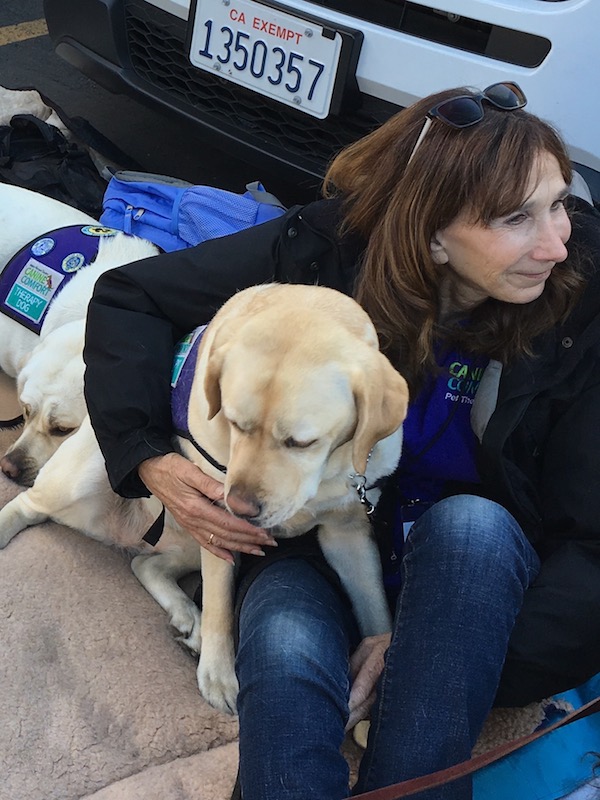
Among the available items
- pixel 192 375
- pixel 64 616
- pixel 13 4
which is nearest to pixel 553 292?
pixel 192 375

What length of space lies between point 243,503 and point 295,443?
163 millimetres

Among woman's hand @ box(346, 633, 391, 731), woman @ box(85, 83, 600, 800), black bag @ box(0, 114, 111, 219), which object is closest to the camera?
woman @ box(85, 83, 600, 800)

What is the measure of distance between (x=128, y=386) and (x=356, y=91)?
60.5 inches

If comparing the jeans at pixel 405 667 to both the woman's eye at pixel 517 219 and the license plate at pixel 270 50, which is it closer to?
the woman's eye at pixel 517 219

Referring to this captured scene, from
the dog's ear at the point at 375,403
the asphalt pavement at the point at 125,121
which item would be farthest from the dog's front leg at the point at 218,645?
the asphalt pavement at the point at 125,121

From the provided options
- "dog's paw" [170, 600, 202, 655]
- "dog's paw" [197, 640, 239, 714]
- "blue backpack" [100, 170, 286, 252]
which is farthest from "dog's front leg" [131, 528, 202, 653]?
"blue backpack" [100, 170, 286, 252]

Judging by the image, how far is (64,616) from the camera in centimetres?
237

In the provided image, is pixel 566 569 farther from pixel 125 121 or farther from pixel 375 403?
pixel 125 121

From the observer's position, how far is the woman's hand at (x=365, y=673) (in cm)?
205

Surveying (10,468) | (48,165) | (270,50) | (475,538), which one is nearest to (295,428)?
(475,538)

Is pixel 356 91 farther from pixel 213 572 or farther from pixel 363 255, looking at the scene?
pixel 213 572

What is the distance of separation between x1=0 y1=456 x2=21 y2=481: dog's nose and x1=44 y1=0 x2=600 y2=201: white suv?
161cm

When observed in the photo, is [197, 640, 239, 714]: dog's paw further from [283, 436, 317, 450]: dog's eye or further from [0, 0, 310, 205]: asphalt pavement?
[0, 0, 310, 205]: asphalt pavement

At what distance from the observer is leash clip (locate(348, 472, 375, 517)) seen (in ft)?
6.64
